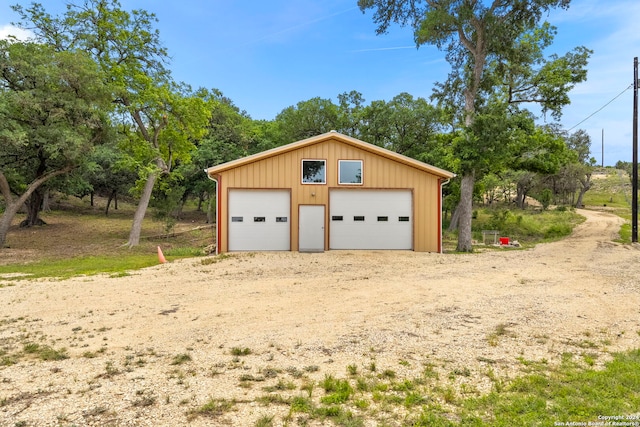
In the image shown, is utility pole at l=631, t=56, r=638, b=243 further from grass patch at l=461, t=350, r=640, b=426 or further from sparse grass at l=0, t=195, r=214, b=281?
sparse grass at l=0, t=195, r=214, b=281

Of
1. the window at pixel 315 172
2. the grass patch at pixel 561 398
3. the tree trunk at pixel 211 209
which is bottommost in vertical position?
the grass patch at pixel 561 398

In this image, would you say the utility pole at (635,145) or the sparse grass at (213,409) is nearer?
the sparse grass at (213,409)

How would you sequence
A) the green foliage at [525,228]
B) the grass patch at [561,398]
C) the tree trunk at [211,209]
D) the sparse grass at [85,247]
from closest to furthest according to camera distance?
the grass patch at [561,398] < the sparse grass at [85,247] < the green foliage at [525,228] < the tree trunk at [211,209]

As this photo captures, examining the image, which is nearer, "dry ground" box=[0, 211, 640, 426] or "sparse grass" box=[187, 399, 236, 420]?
"sparse grass" box=[187, 399, 236, 420]

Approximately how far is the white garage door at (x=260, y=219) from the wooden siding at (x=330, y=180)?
243mm

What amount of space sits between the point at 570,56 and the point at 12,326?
21.5 m

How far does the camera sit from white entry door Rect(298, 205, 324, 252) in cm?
1421

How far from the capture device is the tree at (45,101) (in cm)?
1378

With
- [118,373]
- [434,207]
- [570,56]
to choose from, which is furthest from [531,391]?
[570,56]

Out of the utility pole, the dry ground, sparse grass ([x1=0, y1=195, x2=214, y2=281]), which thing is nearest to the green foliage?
the utility pole

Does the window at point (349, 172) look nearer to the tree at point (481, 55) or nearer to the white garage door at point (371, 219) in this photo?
the white garage door at point (371, 219)

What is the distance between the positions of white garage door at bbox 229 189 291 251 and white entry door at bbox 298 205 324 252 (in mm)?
511

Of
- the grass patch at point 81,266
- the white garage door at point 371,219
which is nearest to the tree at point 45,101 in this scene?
the grass patch at point 81,266

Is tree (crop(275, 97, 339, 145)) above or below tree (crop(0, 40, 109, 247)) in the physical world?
above
